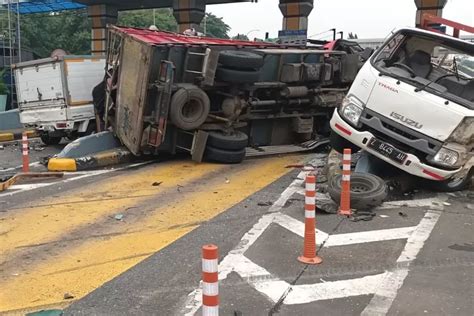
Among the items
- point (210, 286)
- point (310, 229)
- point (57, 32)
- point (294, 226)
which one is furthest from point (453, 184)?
point (57, 32)

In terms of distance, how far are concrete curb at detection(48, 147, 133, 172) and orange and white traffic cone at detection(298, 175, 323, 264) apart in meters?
6.46

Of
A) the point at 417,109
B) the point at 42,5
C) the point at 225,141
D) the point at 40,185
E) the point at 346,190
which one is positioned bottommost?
the point at 40,185

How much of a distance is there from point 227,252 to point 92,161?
5961 millimetres

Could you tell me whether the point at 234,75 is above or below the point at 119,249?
above

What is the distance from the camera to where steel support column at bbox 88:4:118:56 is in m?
28.2

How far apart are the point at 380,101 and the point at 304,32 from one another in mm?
14333

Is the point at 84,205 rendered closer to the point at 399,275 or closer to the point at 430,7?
the point at 399,275

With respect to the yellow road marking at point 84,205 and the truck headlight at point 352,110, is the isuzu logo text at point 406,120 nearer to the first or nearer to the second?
the truck headlight at point 352,110

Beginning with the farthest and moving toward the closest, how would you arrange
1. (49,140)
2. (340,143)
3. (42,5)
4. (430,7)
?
(42,5) → (430,7) → (49,140) → (340,143)

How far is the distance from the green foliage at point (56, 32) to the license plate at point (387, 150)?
136ft

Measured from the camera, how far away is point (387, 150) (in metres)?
7.86

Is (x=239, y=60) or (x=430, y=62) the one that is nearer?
(x=430, y=62)

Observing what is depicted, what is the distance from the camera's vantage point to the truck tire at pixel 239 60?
35.1 feet

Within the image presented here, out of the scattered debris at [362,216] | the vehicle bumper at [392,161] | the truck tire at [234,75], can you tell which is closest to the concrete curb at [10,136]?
the truck tire at [234,75]
